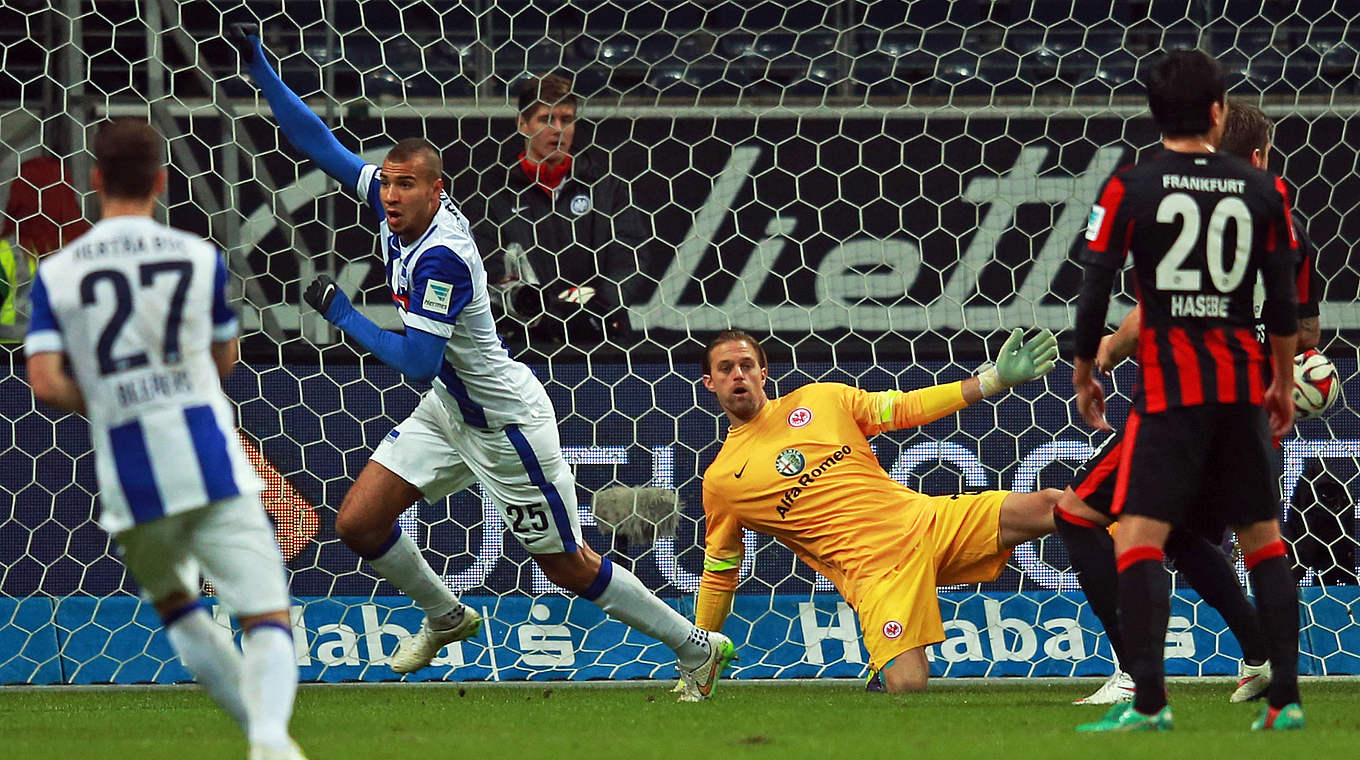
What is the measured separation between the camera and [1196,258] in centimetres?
380

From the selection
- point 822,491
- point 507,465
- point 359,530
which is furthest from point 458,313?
point 822,491

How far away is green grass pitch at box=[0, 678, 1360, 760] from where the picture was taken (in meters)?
3.59

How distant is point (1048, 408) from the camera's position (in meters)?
6.62

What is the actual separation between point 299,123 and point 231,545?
254 centimetres

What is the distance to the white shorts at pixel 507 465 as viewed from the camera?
5.44m

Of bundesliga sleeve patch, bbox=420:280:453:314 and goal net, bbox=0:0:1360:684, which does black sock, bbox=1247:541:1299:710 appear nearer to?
bundesliga sleeve patch, bbox=420:280:453:314

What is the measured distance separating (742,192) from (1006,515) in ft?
6.47

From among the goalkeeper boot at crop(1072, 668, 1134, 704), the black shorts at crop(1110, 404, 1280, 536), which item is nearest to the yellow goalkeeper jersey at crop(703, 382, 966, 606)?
the goalkeeper boot at crop(1072, 668, 1134, 704)

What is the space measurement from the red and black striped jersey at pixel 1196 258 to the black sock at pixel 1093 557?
3.16 ft

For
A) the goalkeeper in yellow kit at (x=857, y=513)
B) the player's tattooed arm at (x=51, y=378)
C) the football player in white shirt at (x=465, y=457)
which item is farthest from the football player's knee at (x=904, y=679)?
the player's tattooed arm at (x=51, y=378)

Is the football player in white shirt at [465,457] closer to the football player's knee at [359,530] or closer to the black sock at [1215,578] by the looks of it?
the football player's knee at [359,530]

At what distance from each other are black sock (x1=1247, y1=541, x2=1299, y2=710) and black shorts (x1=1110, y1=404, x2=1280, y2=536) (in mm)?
103

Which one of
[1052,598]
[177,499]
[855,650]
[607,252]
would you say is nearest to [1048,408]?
[1052,598]

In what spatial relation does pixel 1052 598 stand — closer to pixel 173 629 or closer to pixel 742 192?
pixel 742 192
